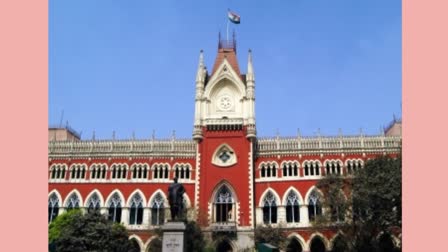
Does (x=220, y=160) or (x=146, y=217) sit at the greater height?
(x=220, y=160)

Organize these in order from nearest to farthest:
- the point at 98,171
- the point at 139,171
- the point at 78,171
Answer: the point at 139,171, the point at 98,171, the point at 78,171

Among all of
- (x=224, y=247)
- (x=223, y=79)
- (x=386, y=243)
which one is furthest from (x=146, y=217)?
(x=386, y=243)

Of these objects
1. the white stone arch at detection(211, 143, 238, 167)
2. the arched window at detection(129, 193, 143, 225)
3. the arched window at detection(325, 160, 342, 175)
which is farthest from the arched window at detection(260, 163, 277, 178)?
the arched window at detection(129, 193, 143, 225)

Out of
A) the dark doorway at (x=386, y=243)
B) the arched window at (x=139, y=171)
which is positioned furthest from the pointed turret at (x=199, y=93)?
the dark doorway at (x=386, y=243)

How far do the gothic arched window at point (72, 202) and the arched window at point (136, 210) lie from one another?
6.40 m

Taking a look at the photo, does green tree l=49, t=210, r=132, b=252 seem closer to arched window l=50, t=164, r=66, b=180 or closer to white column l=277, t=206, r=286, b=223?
arched window l=50, t=164, r=66, b=180

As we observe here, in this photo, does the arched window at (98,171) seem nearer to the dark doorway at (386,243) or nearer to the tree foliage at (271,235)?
the tree foliage at (271,235)

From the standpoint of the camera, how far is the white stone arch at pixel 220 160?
45219mm

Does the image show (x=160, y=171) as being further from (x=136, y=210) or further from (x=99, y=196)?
(x=99, y=196)

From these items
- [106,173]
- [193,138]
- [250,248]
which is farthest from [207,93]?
[250,248]

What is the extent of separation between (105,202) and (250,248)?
56.8ft

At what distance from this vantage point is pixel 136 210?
4581 centimetres

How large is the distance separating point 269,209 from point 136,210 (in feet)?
48.2

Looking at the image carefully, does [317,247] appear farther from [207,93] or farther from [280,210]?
[207,93]
